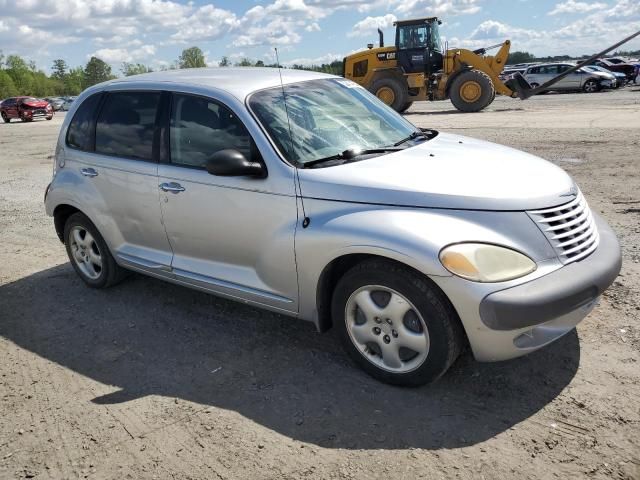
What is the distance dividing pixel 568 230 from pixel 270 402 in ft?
6.32

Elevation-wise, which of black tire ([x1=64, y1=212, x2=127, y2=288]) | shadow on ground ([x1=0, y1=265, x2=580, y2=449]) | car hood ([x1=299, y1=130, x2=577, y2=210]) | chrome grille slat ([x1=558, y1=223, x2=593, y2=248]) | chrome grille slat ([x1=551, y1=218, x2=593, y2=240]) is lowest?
shadow on ground ([x1=0, y1=265, x2=580, y2=449])

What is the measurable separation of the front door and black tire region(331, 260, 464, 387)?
46 centimetres

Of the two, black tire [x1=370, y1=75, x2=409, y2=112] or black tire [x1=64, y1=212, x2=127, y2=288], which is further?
black tire [x1=370, y1=75, x2=409, y2=112]

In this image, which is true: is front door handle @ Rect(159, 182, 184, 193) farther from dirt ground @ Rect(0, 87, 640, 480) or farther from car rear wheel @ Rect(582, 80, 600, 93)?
car rear wheel @ Rect(582, 80, 600, 93)

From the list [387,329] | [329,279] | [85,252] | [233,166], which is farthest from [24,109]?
[387,329]

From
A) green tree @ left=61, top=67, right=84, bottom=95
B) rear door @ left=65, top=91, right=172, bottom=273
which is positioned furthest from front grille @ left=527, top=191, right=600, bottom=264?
green tree @ left=61, top=67, right=84, bottom=95

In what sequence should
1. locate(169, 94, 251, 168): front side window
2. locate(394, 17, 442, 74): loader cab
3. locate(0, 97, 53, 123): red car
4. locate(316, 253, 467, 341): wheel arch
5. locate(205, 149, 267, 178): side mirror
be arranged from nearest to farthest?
locate(316, 253, 467, 341): wheel arch, locate(205, 149, 267, 178): side mirror, locate(169, 94, 251, 168): front side window, locate(394, 17, 442, 74): loader cab, locate(0, 97, 53, 123): red car

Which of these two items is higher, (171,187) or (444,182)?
(444,182)

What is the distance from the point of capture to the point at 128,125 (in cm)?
449

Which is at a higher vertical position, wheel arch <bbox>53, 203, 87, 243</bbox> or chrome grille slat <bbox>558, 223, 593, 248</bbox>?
chrome grille slat <bbox>558, 223, 593, 248</bbox>

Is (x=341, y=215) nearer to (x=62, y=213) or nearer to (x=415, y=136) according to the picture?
(x=415, y=136)

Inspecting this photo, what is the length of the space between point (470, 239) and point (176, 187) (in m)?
2.14

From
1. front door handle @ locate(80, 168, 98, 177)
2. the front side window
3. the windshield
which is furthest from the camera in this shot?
front door handle @ locate(80, 168, 98, 177)

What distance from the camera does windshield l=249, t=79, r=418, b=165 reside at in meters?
3.64
